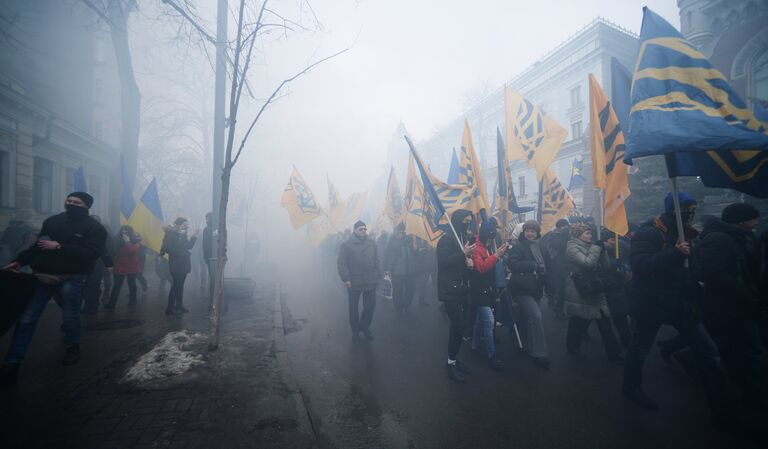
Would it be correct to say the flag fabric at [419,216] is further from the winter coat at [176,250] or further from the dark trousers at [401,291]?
the winter coat at [176,250]

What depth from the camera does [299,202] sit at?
1184 cm

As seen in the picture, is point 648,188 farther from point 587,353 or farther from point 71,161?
point 71,161

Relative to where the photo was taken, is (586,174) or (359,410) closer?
(359,410)

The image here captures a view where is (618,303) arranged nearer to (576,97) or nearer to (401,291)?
(401,291)

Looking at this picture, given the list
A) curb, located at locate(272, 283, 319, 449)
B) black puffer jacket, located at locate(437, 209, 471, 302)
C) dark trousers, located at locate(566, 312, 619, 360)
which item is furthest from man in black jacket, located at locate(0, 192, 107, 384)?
dark trousers, located at locate(566, 312, 619, 360)

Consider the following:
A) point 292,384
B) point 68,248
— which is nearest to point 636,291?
point 292,384

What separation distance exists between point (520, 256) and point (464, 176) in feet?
10.3

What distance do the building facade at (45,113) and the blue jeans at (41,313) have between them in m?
10.1

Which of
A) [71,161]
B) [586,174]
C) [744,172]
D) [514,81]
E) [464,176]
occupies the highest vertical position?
[514,81]

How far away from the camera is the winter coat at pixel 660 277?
3.33 meters

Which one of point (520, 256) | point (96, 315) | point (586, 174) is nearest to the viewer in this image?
point (520, 256)

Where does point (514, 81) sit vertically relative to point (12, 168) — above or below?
above

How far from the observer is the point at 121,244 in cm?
829

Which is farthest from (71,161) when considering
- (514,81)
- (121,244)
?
(514,81)
